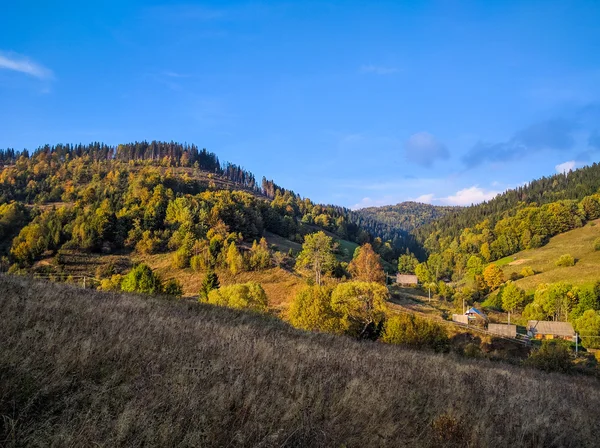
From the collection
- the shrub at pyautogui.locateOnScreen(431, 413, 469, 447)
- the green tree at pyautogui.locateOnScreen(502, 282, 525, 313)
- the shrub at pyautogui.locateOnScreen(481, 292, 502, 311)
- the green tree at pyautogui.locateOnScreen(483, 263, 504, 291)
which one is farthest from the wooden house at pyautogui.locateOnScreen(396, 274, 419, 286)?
the shrub at pyautogui.locateOnScreen(431, 413, 469, 447)

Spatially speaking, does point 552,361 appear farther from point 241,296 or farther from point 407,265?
point 407,265

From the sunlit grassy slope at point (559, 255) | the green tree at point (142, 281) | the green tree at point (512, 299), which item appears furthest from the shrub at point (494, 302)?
the green tree at point (142, 281)

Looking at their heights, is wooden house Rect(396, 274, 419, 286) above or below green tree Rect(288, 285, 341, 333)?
above

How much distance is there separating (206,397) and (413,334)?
3078 centimetres

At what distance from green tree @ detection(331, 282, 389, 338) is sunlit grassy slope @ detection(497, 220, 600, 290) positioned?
77.1m

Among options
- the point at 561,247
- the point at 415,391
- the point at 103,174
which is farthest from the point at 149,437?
the point at 103,174

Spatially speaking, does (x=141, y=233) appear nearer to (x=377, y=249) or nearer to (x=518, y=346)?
(x=518, y=346)

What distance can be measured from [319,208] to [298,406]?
19444 cm

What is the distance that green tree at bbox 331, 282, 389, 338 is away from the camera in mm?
38844

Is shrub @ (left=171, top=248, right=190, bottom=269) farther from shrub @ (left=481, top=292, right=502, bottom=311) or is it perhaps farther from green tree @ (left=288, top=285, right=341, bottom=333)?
shrub @ (left=481, top=292, right=502, bottom=311)

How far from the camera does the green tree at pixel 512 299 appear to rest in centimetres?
8731

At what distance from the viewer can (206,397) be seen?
3746 mm

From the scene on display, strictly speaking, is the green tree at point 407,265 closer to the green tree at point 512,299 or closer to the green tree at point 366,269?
the green tree at point 512,299

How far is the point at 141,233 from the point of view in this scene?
91.4m
